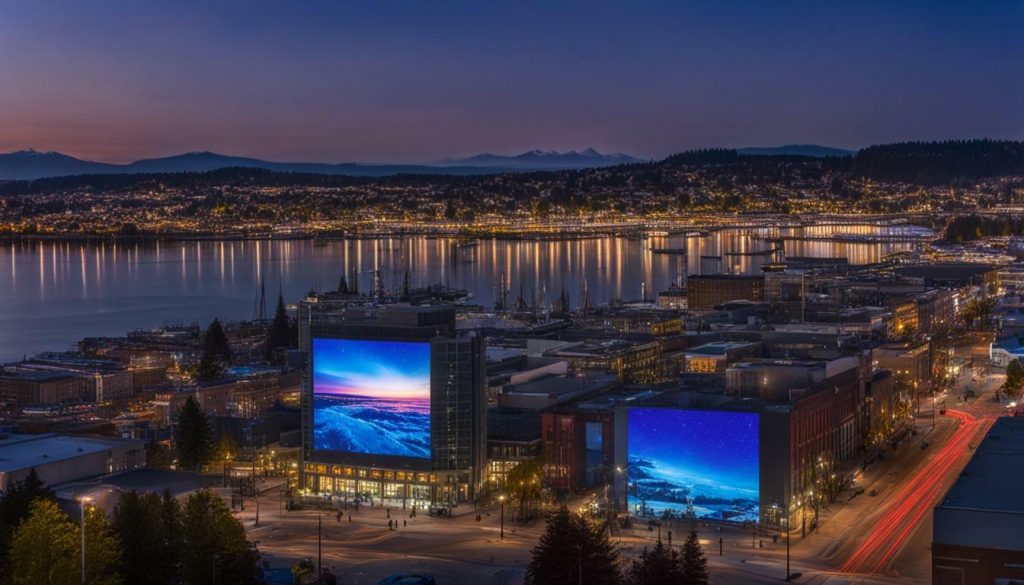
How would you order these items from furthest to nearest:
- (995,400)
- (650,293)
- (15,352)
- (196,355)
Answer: (650,293) → (15,352) → (196,355) → (995,400)

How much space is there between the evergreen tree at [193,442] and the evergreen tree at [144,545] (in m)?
4.83

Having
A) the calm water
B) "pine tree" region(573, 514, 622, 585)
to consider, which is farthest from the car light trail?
the calm water

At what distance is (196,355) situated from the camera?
89.6 ft

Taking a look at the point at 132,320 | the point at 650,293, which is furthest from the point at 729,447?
the point at 650,293

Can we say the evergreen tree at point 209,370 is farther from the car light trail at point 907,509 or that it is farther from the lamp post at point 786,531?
the lamp post at point 786,531

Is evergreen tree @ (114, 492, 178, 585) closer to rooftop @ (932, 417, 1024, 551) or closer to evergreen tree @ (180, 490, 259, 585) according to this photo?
evergreen tree @ (180, 490, 259, 585)

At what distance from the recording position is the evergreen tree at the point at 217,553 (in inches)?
398

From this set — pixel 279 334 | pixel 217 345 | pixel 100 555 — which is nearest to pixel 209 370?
pixel 217 345

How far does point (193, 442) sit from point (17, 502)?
4.60 m

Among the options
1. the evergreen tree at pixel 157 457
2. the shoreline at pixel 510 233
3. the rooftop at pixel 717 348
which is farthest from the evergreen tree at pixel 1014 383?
the shoreline at pixel 510 233

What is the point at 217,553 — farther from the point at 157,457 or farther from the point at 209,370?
the point at 209,370

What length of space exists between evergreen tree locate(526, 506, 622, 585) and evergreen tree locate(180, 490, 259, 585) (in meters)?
2.09

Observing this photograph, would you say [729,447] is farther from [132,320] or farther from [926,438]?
[132,320]

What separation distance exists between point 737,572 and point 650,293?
3244cm
